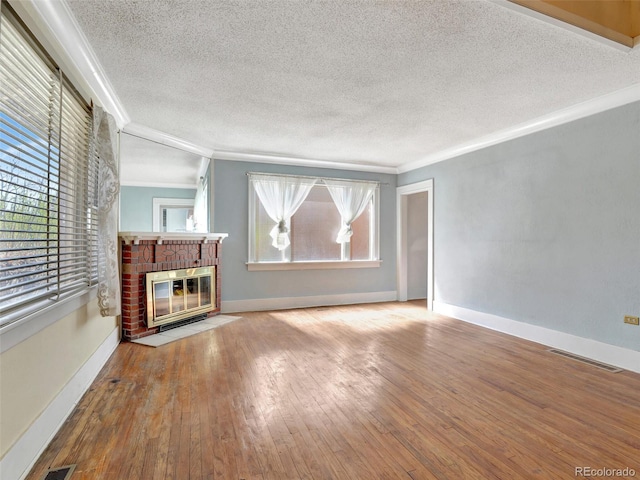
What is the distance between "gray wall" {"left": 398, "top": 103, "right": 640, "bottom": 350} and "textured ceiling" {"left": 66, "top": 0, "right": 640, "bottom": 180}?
45 centimetres

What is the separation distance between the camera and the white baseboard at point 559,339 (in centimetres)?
313

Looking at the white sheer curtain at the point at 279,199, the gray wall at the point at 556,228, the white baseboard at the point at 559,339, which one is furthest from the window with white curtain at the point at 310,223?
Answer: the white baseboard at the point at 559,339

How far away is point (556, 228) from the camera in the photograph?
147 inches

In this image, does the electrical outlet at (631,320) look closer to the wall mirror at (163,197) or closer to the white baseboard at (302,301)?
the white baseboard at (302,301)

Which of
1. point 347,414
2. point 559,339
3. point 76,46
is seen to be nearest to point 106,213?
Result: point 76,46

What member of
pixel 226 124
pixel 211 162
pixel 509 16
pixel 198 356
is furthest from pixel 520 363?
pixel 211 162

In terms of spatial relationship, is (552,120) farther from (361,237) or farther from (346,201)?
(361,237)

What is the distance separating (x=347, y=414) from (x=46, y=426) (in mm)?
1749

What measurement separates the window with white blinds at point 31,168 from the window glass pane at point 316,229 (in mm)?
3484

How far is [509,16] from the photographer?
209 centimetres

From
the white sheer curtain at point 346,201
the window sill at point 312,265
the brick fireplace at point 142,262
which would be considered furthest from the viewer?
the white sheer curtain at point 346,201

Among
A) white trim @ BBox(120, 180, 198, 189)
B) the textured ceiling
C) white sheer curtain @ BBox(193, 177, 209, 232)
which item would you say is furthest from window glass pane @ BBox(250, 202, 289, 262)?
white trim @ BBox(120, 180, 198, 189)

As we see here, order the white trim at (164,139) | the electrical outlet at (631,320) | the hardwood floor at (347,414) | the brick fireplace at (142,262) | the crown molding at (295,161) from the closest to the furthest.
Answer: the hardwood floor at (347,414)
the electrical outlet at (631,320)
the brick fireplace at (142,262)
the white trim at (164,139)
the crown molding at (295,161)

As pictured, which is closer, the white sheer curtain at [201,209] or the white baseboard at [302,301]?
the white baseboard at [302,301]
